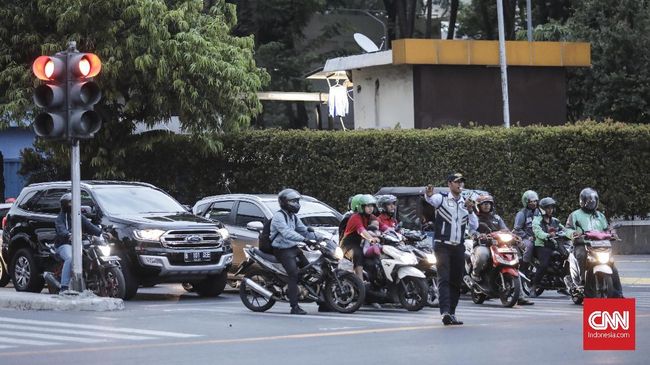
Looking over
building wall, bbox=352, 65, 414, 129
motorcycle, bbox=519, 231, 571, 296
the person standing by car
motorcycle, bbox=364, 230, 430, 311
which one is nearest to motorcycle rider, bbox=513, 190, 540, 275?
motorcycle, bbox=519, 231, 571, 296

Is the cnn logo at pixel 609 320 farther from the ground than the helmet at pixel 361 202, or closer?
closer

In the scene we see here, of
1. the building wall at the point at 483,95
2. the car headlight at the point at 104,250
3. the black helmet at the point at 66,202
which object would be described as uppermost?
the building wall at the point at 483,95

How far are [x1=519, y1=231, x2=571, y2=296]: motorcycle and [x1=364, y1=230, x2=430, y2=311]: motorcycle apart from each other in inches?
106

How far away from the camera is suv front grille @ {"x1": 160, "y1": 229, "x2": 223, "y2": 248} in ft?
72.5

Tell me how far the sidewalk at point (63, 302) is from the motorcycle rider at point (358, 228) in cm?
340

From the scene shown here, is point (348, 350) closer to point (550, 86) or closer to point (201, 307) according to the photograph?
point (201, 307)

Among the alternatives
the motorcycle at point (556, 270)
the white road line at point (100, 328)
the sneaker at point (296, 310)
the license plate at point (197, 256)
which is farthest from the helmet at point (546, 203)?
the white road line at point (100, 328)

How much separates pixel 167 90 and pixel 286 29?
2380 centimetres

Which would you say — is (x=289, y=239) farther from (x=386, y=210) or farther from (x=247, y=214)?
(x=247, y=214)

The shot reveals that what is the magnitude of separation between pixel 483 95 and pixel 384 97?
9.45 feet

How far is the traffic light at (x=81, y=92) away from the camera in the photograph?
18.9 metres

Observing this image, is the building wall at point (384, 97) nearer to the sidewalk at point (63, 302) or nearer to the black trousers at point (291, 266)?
the black trousers at point (291, 266)

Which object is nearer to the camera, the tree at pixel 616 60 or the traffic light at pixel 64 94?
the traffic light at pixel 64 94

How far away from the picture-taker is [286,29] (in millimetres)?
56656
